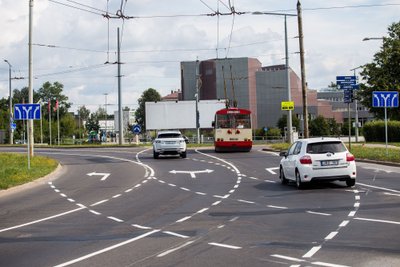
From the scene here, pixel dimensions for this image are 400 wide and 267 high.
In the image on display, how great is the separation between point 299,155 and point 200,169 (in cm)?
959

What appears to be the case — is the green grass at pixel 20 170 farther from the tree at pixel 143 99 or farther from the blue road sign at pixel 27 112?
the tree at pixel 143 99

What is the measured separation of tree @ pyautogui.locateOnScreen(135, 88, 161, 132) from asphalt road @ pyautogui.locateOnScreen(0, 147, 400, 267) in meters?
137

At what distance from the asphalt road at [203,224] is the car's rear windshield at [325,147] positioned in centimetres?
A: 116

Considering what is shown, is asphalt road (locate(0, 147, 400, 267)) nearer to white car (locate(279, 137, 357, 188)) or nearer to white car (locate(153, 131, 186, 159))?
white car (locate(279, 137, 357, 188))

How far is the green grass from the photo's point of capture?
70.9ft

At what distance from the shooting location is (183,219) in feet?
39.3

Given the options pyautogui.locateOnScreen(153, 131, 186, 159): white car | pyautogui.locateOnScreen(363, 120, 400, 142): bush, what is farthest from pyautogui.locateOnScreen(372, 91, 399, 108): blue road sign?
pyautogui.locateOnScreen(363, 120, 400, 142): bush

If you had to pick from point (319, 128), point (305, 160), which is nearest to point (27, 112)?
point (305, 160)

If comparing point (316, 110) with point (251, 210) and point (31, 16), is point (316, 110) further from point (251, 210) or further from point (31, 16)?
point (251, 210)

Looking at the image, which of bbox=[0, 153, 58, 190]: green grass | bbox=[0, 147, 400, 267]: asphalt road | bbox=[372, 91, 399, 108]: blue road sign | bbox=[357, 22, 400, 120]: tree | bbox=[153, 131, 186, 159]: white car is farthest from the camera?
bbox=[357, 22, 400, 120]: tree

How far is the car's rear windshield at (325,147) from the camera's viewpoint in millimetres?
17797

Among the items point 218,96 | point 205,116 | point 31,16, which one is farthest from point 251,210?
point 218,96

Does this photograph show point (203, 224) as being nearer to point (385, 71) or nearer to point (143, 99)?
point (385, 71)

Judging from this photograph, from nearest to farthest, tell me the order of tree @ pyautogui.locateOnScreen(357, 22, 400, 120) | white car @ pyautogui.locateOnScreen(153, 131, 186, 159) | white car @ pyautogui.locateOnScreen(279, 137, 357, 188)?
white car @ pyautogui.locateOnScreen(279, 137, 357, 188)
white car @ pyautogui.locateOnScreen(153, 131, 186, 159)
tree @ pyautogui.locateOnScreen(357, 22, 400, 120)
